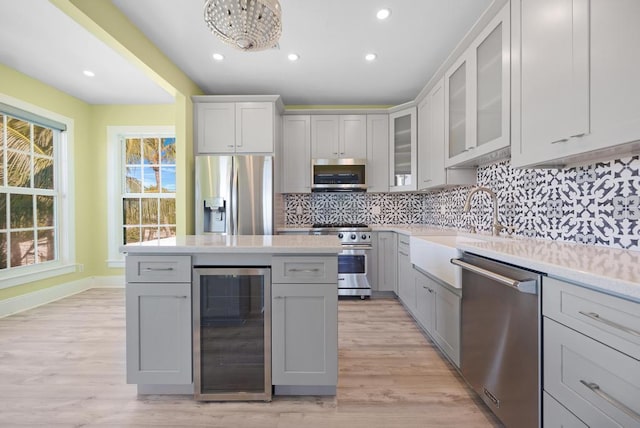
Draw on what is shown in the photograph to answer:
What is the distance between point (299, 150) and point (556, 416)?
3.55 meters

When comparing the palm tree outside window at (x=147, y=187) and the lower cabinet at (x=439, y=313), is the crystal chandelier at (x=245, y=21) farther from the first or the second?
the palm tree outside window at (x=147, y=187)

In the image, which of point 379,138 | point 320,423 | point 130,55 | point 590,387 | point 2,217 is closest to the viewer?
point 590,387

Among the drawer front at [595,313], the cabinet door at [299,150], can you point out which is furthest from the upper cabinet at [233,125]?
the drawer front at [595,313]

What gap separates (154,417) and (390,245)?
2.81 m

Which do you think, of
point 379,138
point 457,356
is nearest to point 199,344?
point 457,356

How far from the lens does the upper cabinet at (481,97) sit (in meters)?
1.88

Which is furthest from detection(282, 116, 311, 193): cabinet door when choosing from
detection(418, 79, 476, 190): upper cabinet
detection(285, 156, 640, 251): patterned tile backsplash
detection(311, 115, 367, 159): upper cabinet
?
detection(285, 156, 640, 251): patterned tile backsplash

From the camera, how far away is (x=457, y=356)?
1900mm

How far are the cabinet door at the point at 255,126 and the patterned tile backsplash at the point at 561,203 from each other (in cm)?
230

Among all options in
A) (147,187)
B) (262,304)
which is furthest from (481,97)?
(147,187)

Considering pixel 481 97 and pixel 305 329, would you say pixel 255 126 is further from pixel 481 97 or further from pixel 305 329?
pixel 305 329

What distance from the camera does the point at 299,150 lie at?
13.2 ft

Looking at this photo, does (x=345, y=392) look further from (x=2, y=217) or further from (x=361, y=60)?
(x=2, y=217)

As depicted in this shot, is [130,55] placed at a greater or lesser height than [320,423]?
greater
